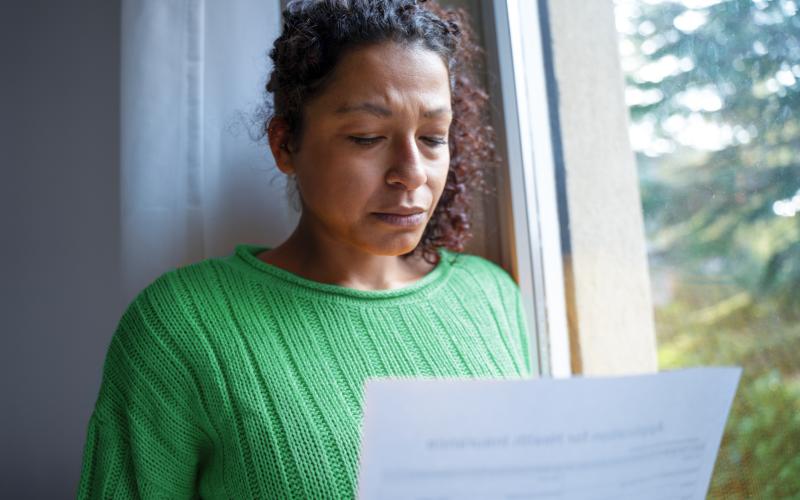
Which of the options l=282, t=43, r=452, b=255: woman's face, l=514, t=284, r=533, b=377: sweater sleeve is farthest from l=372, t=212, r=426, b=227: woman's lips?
l=514, t=284, r=533, b=377: sweater sleeve

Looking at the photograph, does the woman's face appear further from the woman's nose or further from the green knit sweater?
the green knit sweater

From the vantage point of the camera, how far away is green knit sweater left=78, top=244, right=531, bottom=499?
74 cm

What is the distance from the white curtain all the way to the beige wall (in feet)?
1.67

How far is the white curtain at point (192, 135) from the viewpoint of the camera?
1.00m

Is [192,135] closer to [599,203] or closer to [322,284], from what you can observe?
[322,284]

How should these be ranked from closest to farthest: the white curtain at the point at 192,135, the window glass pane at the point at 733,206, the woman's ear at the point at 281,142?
the window glass pane at the point at 733,206 < the woman's ear at the point at 281,142 < the white curtain at the point at 192,135

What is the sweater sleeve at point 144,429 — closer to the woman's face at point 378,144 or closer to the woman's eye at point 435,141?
the woman's face at point 378,144

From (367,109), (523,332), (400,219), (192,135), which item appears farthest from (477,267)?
(192,135)

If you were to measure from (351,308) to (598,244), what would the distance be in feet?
1.44

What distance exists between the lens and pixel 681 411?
0.52 meters

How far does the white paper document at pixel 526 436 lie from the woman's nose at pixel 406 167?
378 mm

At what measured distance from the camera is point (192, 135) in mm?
1024

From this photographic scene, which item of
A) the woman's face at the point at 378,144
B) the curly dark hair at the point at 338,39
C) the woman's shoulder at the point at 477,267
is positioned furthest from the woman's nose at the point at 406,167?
the woman's shoulder at the point at 477,267

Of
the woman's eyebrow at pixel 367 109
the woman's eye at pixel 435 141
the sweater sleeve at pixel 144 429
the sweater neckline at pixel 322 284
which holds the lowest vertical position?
the sweater sleeve at pixel 144 429
